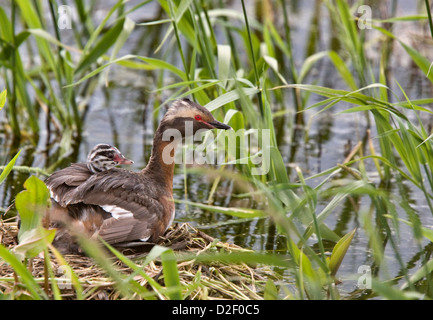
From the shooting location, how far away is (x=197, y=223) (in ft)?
17.9

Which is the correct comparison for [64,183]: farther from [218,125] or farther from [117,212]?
[218,125]

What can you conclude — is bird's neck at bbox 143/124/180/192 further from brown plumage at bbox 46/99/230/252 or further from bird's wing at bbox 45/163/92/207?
bird's wing at bbox 45/163/92/207

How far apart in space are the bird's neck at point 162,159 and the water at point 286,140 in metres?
0.47

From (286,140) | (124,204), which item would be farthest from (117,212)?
(286,140)

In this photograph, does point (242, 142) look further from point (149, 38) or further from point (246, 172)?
point (149, 38)

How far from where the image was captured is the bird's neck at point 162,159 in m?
4.78

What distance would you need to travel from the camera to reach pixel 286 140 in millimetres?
7062

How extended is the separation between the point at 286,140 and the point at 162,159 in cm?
247

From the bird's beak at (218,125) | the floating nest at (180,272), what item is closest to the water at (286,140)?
the floating nest at (180,272)

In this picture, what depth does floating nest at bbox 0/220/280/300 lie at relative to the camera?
155 inches

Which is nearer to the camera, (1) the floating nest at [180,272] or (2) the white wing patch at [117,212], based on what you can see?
(1) the floating nest at [180,272]

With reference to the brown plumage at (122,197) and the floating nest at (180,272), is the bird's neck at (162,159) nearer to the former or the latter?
the brown plumage at (122,197)

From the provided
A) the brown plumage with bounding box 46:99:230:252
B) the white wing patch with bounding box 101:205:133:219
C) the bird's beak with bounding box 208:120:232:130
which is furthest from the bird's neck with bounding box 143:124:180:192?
the white wing patch with bounding box 101:205:133:219
